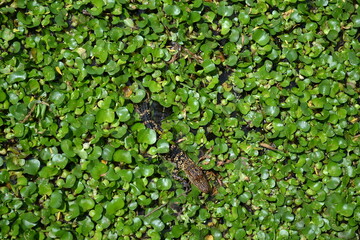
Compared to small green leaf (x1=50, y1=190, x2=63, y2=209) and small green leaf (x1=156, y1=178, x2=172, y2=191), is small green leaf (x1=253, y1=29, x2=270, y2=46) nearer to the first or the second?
small green leaf (x1=156, y1=178, x2=172, y2=191)

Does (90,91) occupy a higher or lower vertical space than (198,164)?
higher

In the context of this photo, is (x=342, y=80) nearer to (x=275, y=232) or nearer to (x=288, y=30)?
(x=288, y=30)

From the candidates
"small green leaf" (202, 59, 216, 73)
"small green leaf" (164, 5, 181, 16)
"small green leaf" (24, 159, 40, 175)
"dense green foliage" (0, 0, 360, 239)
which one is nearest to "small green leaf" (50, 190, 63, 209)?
"dense green foliage" (0, 0, 360, 239)

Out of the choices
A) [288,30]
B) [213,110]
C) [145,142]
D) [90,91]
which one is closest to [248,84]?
[213,110]

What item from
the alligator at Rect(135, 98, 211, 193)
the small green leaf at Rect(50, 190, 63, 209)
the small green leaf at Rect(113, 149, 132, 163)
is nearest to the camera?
the small green leaf at Rect(50, 190, 63, 209)

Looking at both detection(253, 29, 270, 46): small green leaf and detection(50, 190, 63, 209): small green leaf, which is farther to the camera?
detection(253, 29, 270, 46): small green leaf

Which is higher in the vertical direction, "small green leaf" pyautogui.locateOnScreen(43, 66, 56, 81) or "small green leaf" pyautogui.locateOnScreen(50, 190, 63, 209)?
"small green leaf" pyautogui.locateOnScreen(43, 66, 56, 81)

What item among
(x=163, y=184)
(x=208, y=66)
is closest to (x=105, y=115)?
(x=163, y=184)

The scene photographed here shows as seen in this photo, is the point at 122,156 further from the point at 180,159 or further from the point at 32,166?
the point at 32,166

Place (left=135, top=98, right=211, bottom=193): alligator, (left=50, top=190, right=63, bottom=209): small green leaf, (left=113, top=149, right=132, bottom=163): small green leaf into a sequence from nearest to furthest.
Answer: (left=50, top=190, right=63, bottom=209): small green leaf
(left=113, top=149, right=132, bottom=163): small green leaf
(left=135, top=98, right=211, bottom=193): alligator
